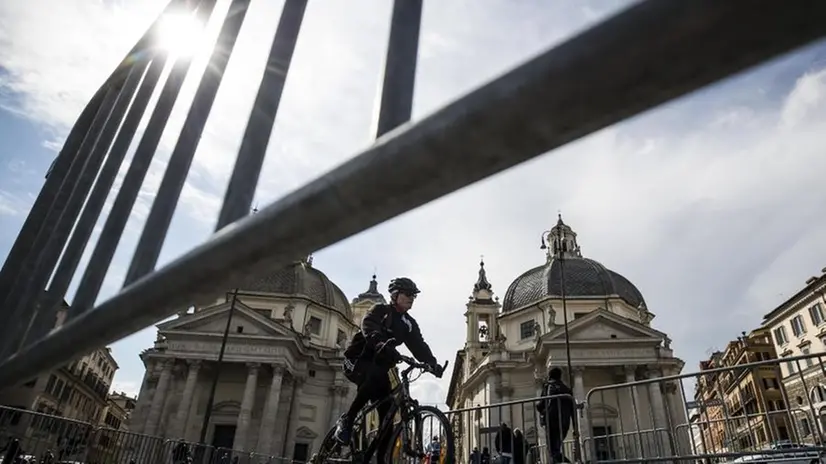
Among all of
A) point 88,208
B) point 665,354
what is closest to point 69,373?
point 665,354

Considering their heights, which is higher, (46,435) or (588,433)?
(588,433)

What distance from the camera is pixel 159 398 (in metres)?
31.1

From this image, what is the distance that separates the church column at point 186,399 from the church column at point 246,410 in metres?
3.32

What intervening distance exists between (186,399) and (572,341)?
26.4 metres

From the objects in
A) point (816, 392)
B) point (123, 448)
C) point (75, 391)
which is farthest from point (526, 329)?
point (75, 391)

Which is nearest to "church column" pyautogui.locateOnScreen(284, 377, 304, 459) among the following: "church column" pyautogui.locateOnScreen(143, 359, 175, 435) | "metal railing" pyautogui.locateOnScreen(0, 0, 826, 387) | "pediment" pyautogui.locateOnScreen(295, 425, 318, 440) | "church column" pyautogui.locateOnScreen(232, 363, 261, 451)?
"pediment" pyautogui.locateOnScreen(295, 425, 318, 440)

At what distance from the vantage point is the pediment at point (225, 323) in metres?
32.8

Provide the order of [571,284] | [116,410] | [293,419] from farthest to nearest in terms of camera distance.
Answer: [116,410] < [571,284] < [293,419]

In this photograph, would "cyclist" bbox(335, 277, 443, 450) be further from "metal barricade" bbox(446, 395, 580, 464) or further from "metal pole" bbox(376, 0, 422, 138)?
"metal pole" bbox(376, 0, 422, 138)

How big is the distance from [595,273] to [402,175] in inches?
1746

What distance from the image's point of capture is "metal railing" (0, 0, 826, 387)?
0.43m

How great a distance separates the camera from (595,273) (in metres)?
41.7

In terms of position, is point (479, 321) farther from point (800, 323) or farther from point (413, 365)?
point (413, 365)

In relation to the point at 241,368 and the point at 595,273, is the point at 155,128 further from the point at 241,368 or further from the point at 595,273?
the point at 595,273
